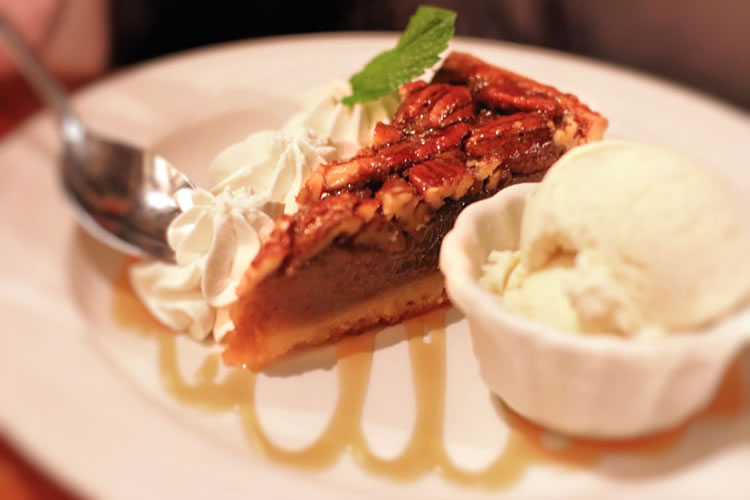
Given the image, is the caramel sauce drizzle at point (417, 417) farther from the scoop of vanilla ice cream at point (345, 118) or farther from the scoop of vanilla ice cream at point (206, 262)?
the scoop of vanilla ice cream at point (345, 118)

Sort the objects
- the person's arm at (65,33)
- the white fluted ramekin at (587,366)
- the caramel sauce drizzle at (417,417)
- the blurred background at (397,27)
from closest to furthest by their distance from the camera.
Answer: the white fluted ramekin at (587,366) → the caramel sauce drizzle at (417,417) → the person's arm at (65,33) → the blurred background at (397,27)

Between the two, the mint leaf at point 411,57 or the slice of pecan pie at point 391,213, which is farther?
the mint leaf at point 411,57

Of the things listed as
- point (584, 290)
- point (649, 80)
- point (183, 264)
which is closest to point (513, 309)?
point (584, 290)

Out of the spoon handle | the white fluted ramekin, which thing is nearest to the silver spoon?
the spoon handle

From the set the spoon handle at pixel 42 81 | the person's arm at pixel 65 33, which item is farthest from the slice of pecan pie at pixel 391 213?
the person's arm at pixel 65 33

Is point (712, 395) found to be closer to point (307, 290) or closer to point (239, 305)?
point (307, 290)

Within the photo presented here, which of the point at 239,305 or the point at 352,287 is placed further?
the point at 352,287
